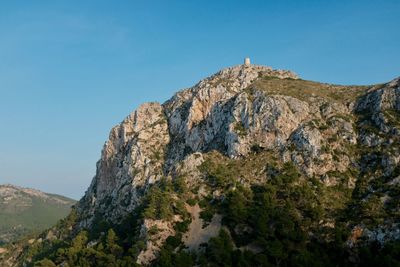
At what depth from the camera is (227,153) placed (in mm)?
159750

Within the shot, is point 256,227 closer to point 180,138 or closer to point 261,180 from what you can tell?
point 261,180

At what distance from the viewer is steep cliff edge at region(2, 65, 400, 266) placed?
115 metres

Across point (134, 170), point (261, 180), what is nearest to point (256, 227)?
point (261, 180)

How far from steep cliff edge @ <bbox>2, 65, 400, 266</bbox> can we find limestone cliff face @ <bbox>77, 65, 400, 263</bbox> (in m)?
0.44

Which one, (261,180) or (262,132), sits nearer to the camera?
(261,180)

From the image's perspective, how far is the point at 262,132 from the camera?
156875 mm

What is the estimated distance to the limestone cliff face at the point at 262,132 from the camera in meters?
144

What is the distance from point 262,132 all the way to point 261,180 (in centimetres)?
2258

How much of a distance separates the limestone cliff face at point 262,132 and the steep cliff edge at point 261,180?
436 mm

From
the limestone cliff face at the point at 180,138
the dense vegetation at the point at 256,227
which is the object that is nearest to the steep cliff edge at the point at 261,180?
the dense vegetation at the point at 256,227

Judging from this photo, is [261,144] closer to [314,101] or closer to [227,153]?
[227,153]

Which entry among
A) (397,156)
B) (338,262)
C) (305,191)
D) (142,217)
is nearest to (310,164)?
(305,191)

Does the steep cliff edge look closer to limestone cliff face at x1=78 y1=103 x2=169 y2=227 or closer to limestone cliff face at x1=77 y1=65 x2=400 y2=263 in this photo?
limestone cliff face at x1=77 y1=65 x2=400 y2=263

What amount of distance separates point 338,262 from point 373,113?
220 ft
